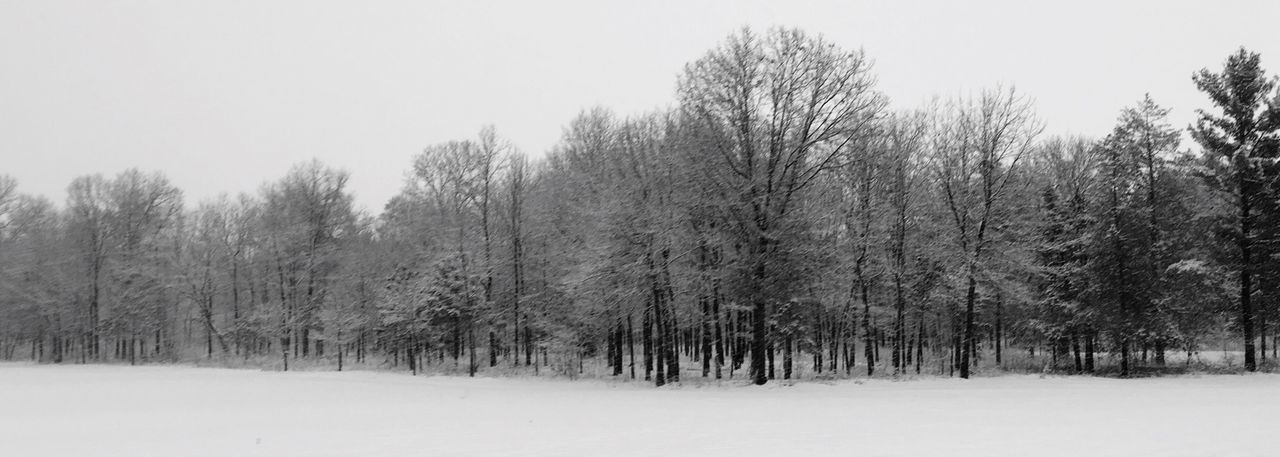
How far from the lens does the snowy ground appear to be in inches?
456

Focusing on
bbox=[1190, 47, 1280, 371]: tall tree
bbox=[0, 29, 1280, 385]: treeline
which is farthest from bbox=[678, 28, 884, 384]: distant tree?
bbox=[1190, 47, 1280, 371]: tall tree

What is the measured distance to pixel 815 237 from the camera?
2867cm

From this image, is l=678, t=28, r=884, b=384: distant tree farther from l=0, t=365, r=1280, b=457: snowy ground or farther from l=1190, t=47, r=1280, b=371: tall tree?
l=1190, t=47, r=1280, b=371: tall tree

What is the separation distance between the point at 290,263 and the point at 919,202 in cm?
4386

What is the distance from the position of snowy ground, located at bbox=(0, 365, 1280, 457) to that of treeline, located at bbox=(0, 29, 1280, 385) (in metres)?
4.28

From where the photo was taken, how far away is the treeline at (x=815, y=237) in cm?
2661

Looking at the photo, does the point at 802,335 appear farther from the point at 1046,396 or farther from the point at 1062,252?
the point at 1062,252

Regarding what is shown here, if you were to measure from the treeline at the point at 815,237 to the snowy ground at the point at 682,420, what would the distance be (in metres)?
4.28

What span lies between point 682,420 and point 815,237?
14.9 meters

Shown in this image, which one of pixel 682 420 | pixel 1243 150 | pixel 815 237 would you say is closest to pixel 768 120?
pixel 815 237

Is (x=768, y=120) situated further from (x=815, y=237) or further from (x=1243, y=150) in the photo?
(x=1243, y=150)

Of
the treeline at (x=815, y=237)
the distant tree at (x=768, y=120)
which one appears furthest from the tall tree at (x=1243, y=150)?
the distant tree at (x=768, y=120)

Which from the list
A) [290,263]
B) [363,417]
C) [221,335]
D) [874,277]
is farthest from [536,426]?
[221,335]

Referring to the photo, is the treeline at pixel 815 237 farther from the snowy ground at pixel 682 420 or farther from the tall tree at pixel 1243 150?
the snowy ground at pixel 682 420
